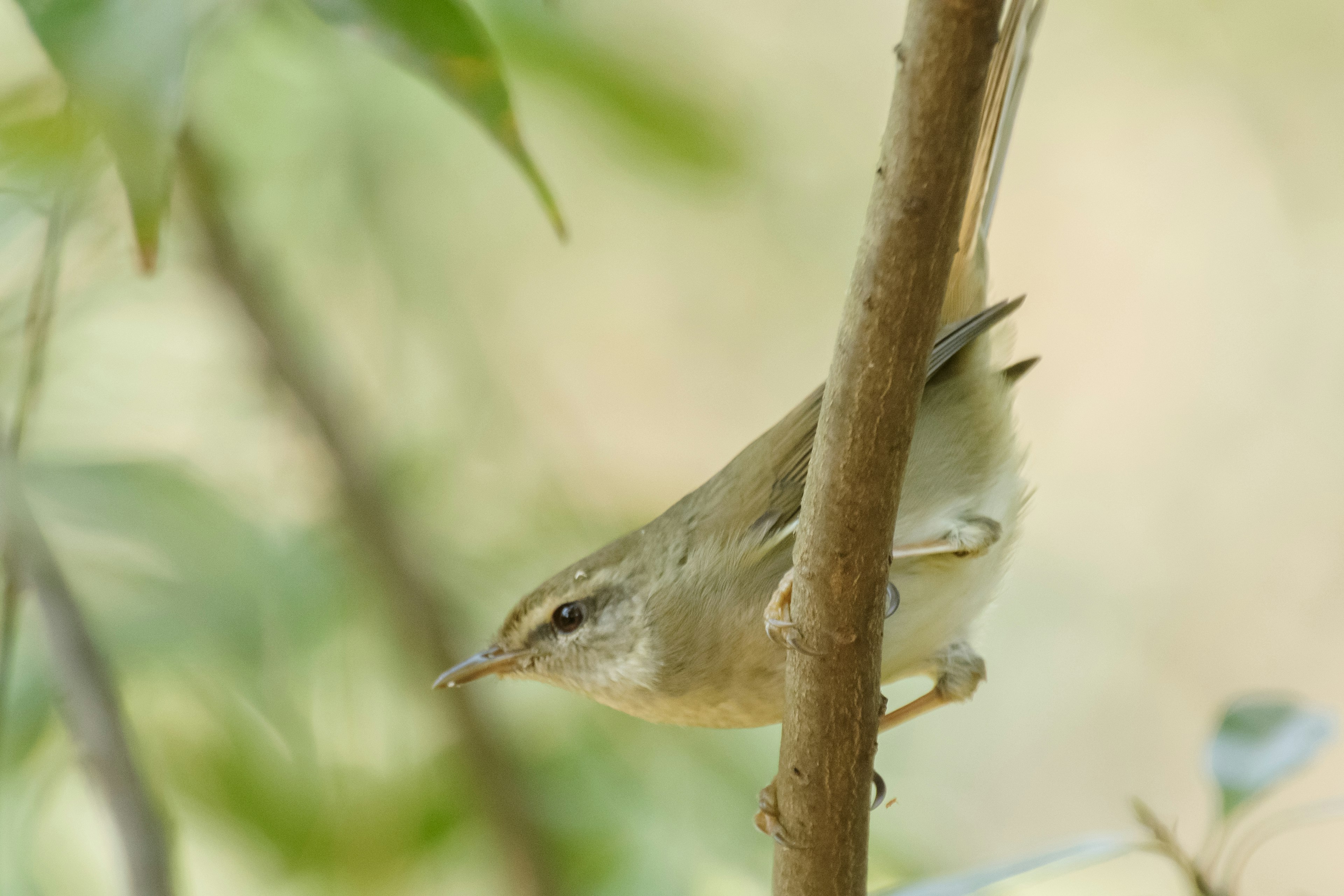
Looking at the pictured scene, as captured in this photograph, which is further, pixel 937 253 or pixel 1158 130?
pixel 1158 130

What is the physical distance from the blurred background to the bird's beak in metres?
0.61

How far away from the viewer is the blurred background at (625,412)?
257cm

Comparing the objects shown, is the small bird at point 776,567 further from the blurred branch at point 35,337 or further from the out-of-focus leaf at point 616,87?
the blurred branch at point 35,337

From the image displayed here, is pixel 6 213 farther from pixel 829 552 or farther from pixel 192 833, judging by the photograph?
pixel 192 833

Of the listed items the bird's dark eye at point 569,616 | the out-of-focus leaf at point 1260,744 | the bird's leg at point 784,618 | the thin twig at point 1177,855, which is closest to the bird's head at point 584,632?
the bird's dark eye at point 569,616

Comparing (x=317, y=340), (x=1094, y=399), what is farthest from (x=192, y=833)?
(x=1094, y=399)

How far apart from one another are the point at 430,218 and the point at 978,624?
241cm

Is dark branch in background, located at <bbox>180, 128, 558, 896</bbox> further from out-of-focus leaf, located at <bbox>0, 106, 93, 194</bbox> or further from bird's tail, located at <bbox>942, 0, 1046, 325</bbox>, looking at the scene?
bird's tail, located at <bbox>942, 0, 1046, 325</bbox>

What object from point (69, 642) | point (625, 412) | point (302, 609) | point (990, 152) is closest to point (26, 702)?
point (302, 609)

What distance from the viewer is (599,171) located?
3.95m

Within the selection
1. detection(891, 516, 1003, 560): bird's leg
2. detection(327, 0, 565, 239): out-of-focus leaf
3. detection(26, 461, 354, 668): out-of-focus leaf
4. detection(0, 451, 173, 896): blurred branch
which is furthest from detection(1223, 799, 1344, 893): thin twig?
detection(26, 461, 354, 668): out-of-focus leaf

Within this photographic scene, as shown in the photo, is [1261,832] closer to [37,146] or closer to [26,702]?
[37,146]

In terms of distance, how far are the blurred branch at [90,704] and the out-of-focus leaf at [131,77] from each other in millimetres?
981

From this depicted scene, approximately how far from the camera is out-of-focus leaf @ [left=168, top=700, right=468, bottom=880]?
255 cm
